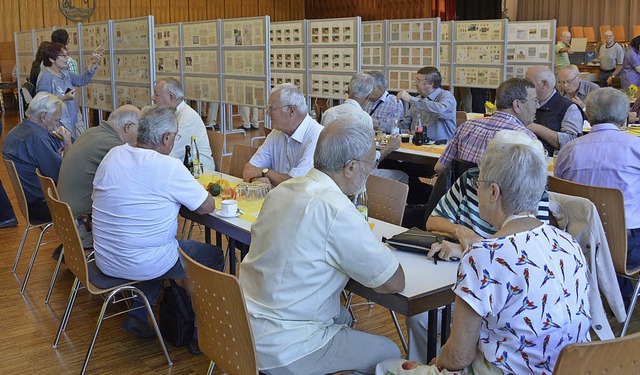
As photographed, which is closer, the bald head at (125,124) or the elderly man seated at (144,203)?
the elderly man seated at (144,203)

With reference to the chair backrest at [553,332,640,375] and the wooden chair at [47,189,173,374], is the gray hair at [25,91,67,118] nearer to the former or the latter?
the wooden chair at [47,189,173,374]

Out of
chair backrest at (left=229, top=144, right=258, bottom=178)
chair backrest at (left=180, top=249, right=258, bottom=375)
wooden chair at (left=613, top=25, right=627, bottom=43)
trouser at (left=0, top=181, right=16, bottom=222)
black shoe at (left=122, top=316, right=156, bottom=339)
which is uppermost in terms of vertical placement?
wooden chair at (left=613, top=25, right=627, bottom=43)

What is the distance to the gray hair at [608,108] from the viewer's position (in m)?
3.99

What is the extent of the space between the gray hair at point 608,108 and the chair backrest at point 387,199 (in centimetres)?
128

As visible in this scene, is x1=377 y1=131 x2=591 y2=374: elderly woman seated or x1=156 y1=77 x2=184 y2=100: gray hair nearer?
x1=377 y1=131 x2=591 y2=374: elderly woman seated

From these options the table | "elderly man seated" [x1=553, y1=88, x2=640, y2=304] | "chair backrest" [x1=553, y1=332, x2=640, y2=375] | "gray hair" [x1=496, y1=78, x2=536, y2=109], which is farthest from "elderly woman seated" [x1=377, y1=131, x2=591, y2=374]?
"gray hair" [x1=496, y1=78, x2=536, y2=109]

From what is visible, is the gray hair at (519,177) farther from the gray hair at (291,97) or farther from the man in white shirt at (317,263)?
the gray hair at (291,97)

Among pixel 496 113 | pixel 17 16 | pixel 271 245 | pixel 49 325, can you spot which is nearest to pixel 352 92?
pixel 496 113

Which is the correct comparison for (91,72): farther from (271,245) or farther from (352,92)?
(271,245)

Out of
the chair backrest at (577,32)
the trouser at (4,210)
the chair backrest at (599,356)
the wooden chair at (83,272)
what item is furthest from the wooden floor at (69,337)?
the chair backrest at (577,32)

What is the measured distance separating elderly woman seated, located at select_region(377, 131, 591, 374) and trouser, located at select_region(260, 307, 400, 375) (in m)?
0.45

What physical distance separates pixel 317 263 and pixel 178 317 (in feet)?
5.73

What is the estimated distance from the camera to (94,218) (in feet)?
11.9

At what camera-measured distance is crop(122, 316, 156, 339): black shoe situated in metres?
3.95
